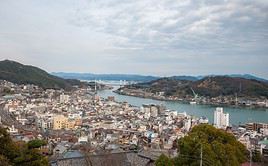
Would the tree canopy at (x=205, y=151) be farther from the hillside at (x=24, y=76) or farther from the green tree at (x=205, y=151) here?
the hillside at (x=24, y=76)

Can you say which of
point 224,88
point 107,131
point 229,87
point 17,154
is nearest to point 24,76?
point 224,88

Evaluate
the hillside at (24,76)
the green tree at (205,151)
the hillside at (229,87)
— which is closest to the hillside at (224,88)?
the hillside at (229,87)

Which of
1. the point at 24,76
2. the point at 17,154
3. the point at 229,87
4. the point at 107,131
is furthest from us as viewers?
the point at 24,76

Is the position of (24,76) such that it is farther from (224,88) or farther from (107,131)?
(107,131)

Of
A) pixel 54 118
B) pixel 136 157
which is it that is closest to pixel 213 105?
pixel 54 118

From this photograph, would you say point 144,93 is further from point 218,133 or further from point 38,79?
point 218,133

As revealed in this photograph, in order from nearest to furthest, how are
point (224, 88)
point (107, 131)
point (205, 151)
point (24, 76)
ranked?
point (205, 151)
point (107, 131)
point (224, 88)
point (24, 76)

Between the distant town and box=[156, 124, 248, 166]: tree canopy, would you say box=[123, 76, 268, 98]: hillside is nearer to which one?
the distant town

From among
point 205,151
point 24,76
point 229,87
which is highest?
point 24,76

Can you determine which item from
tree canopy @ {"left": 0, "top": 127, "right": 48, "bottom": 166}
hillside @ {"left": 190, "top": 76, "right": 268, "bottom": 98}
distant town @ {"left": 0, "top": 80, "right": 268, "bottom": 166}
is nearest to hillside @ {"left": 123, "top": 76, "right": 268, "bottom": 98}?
hillside @ {"left": 190, "top": 76, "right": 268, "bottom": 98}
